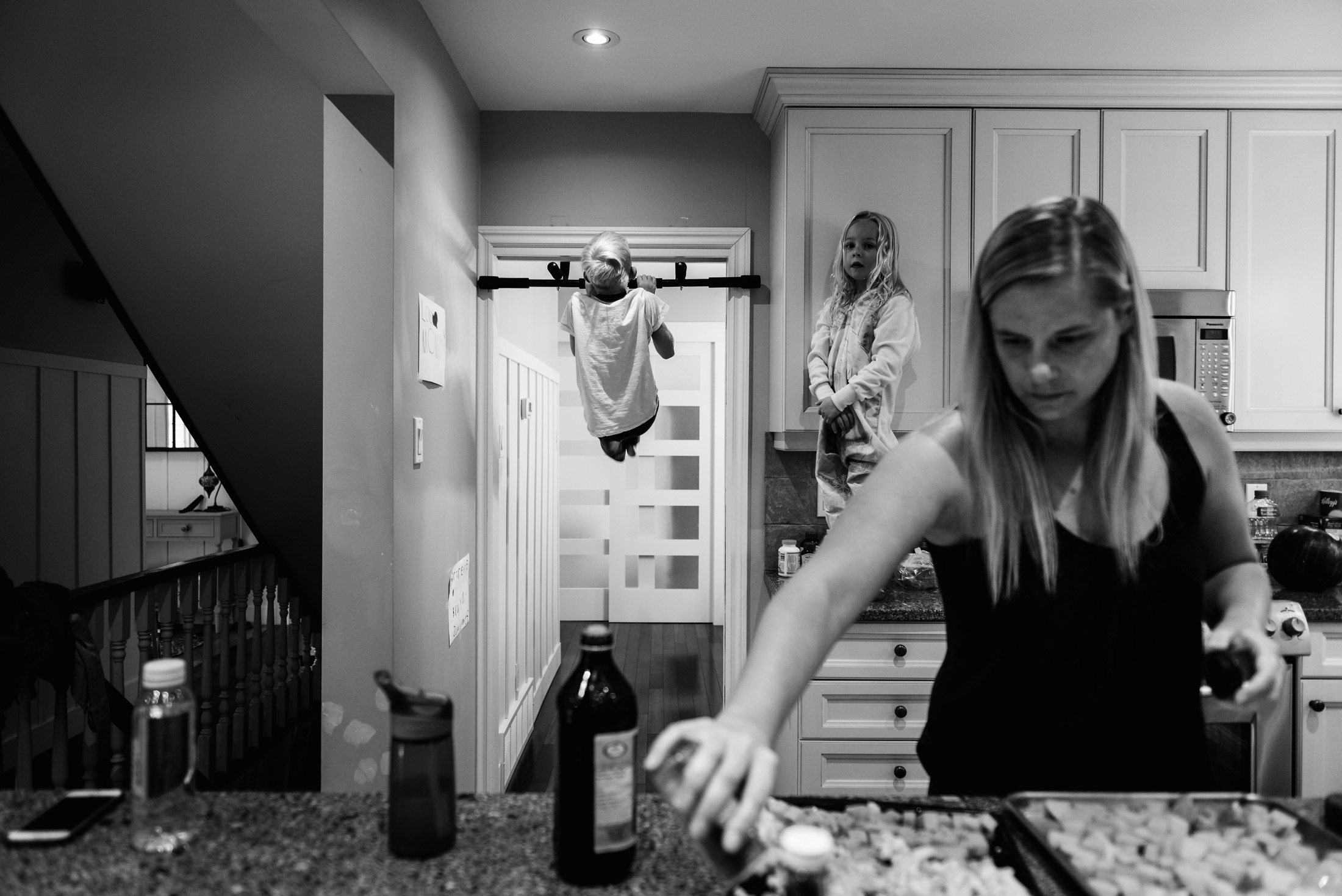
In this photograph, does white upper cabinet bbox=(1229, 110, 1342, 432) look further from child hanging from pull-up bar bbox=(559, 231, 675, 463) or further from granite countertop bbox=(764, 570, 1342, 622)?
child hanging from pull-up bar bbox=(559, 231, 675, 463)

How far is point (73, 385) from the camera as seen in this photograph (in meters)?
3.65

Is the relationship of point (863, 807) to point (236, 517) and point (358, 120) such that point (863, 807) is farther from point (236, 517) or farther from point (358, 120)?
point (236, 517)

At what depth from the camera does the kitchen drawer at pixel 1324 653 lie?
2.37m

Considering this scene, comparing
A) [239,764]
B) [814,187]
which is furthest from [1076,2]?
[239,764]

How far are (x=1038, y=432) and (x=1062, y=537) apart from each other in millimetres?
149

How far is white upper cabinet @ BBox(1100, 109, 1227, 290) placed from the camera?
2.66 meters

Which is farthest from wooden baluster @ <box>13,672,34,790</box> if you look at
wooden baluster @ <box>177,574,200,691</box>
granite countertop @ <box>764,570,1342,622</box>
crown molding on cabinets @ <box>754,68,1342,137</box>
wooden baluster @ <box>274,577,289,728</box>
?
crown molding on cabinets @ <box>754,68,1342,137</box>

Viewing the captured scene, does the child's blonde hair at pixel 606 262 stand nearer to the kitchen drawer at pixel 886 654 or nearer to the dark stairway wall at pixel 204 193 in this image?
the dark stairway wall at pixel 204 193

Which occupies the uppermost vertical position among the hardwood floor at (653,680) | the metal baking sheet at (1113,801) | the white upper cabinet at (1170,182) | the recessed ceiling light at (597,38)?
the recessed ceiling light at (597,38)

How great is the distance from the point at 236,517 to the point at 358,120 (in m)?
4.08

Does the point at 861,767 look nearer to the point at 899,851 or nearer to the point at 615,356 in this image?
the point at 615,356

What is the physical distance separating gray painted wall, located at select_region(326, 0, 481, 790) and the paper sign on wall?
4 centimetres

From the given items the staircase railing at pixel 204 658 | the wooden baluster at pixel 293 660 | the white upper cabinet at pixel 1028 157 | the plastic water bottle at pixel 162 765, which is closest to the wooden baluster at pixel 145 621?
the staircase railing at pixel 204 658

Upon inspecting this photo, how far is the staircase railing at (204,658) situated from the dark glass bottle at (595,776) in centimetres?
192
